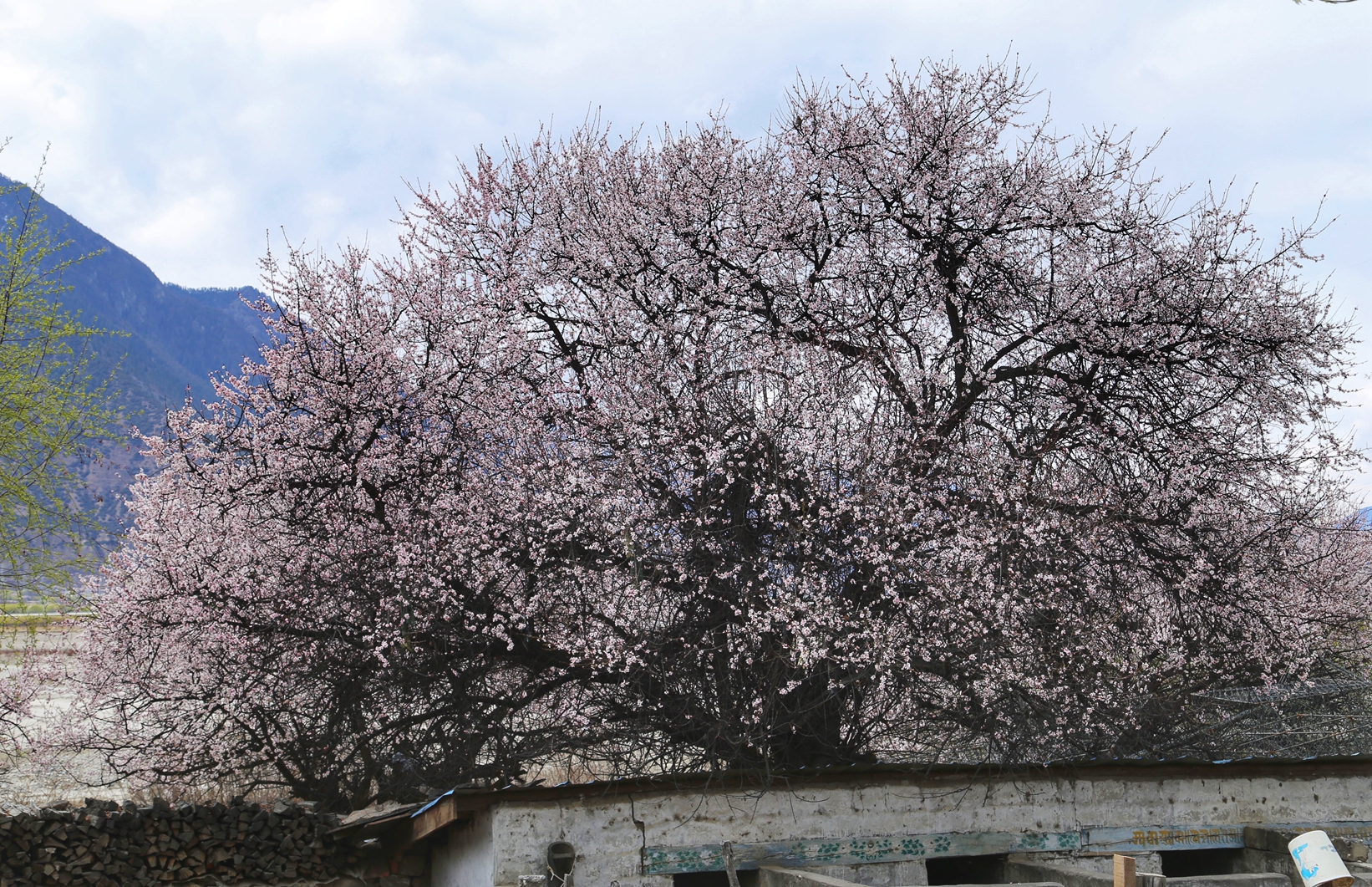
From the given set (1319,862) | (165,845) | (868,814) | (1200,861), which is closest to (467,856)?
(165,845)

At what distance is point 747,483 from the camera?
9953 mm

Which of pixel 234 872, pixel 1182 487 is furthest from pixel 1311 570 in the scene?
pixel 234 872

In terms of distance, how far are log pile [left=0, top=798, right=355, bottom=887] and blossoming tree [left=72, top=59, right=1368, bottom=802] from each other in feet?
4.16

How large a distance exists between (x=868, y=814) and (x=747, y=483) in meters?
3.02

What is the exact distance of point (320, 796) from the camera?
11742 mm

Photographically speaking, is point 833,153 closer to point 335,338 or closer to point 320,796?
point 335,338

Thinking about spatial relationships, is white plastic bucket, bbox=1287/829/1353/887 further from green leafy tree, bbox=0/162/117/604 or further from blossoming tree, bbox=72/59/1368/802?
green leafy tree, bbox=0/162/117/604

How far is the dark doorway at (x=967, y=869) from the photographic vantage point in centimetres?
942

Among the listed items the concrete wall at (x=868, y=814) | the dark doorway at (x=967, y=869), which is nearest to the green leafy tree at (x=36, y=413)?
the concrete wall at (x=868, y=814)

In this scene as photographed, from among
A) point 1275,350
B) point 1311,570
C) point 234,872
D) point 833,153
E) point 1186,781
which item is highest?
point 833,153

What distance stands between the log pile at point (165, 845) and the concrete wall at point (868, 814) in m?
1.27

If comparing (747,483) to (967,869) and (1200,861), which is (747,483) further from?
(1200,861)

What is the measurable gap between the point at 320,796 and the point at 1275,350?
11132 millimetres

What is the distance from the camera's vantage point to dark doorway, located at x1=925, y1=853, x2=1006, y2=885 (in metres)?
9.42
